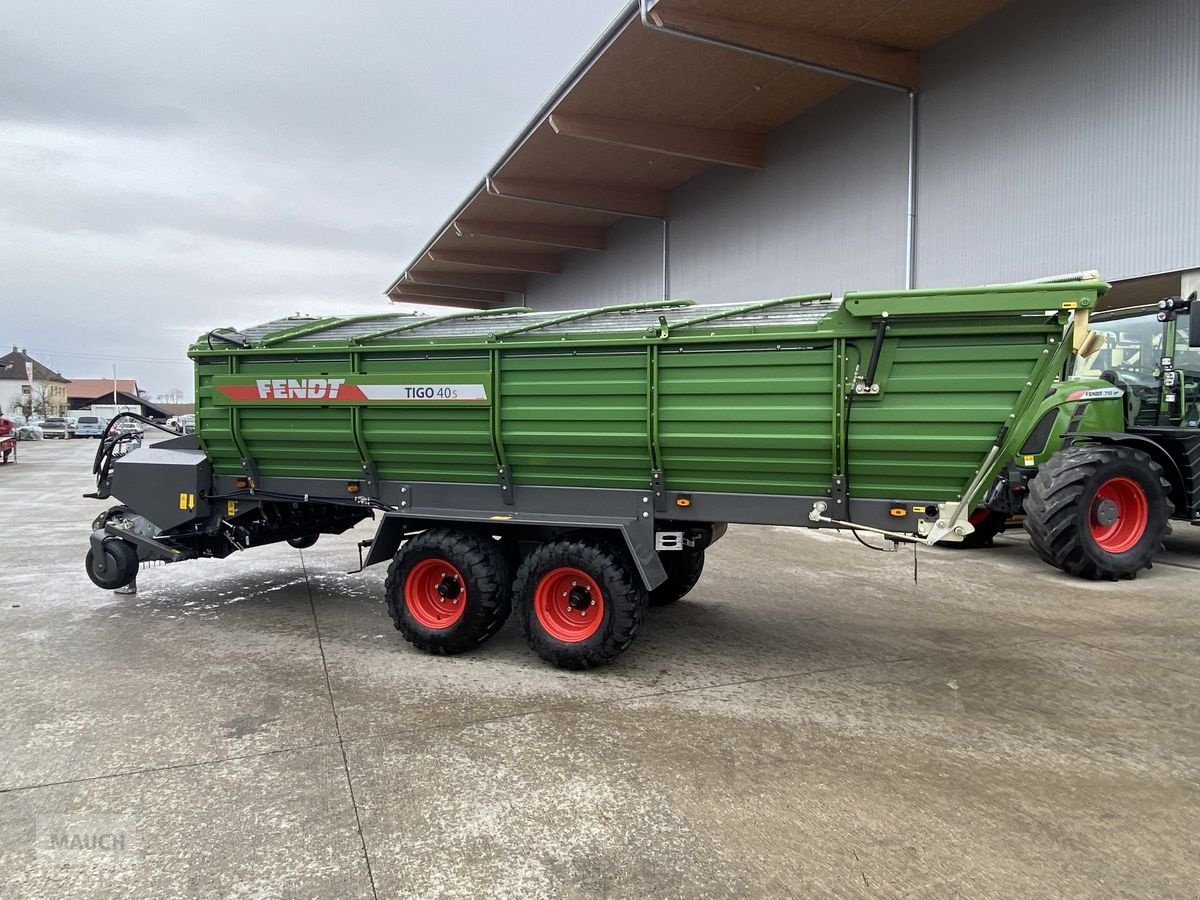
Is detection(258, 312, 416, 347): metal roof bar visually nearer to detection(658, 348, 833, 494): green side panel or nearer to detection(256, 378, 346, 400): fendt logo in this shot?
detection(256, 378, 346, 400): fendt logo

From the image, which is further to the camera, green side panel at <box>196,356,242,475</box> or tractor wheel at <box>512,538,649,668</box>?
green side panel at <box>196,356,242,475</box>

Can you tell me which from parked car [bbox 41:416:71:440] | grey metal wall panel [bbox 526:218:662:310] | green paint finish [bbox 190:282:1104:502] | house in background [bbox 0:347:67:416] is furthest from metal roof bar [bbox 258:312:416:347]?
house in background [bbox 0:347:67:416]

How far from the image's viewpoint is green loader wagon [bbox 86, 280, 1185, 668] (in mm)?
4137

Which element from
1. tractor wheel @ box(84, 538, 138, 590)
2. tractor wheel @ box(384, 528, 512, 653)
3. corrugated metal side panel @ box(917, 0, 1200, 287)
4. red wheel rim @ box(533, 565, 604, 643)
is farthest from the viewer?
corrugated metal side panel @ box(917, 0, 1200, 287)

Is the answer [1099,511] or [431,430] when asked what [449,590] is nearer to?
[431,430]

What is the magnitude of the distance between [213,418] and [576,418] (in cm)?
309

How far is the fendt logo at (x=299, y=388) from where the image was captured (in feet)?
17.8

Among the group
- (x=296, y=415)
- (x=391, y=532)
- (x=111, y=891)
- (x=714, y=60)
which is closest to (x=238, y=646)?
(x=391, y=532)

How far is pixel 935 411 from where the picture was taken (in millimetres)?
4145

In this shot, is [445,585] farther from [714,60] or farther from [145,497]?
[714,60]

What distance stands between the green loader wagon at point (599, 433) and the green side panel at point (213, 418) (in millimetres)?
19

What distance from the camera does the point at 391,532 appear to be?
17.7ft

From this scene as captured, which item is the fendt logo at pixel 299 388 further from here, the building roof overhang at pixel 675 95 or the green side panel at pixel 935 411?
the building roof overhang at pixel 675 95

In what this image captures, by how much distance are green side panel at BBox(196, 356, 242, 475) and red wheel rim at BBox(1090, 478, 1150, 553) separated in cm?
809
